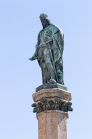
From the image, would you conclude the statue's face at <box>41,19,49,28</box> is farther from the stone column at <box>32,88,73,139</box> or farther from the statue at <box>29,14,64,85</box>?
the stone column at <box>32,88,73,139</box>

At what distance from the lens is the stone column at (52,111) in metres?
16.2

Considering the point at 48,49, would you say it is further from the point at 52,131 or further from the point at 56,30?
the point at 52,131

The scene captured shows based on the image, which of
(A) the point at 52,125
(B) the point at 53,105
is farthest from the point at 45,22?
(A) the point at 52,125

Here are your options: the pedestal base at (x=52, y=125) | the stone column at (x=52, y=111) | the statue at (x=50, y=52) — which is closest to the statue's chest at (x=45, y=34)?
the statue at (x=50, y=52)

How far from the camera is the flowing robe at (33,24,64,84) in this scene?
1738 cm

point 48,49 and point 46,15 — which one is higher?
point 46,15

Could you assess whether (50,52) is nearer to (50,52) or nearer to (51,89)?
(50,52)

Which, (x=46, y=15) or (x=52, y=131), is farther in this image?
(x=46, y=15)

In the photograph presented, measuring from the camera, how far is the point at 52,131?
1609 cm

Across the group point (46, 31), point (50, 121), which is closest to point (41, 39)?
point (46, 31)

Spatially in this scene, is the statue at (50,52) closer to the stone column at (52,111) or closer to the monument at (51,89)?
the monument at (51,89)

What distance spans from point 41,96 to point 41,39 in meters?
2.77

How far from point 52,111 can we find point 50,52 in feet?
8.74

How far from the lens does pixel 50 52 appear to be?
17734mm
